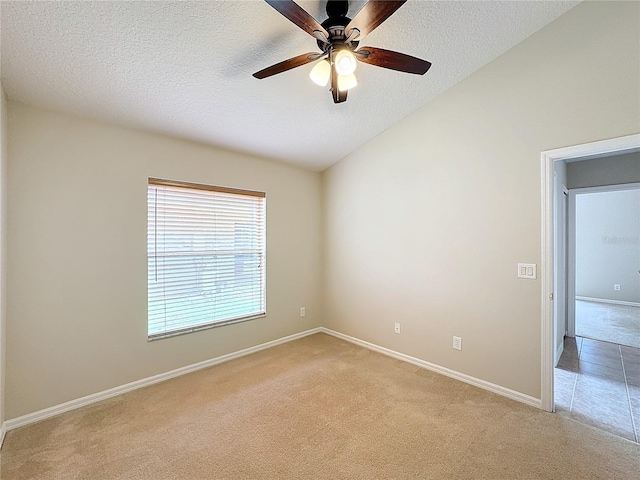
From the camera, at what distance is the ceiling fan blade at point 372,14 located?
129cm

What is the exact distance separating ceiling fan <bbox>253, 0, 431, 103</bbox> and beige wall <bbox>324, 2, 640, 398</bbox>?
1.28m

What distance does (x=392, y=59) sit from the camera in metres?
1.71

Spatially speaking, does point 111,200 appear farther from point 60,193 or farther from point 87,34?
point 87,34

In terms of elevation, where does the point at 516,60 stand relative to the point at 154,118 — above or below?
above

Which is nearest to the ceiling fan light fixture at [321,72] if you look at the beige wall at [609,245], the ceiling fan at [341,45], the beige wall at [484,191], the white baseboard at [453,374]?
the ceiling fan at [341,45]

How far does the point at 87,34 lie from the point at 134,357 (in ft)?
8.24

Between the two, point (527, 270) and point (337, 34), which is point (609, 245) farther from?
point (337, 34)

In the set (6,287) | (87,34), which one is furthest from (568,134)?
(6,287)

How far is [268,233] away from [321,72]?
2212 millimetres

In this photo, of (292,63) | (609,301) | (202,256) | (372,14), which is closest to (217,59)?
(292,63)

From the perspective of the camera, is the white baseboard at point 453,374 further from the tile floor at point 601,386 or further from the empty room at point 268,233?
the tile floor at point 601,386

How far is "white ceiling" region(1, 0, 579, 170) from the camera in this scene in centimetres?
168

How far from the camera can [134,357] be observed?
266 cm

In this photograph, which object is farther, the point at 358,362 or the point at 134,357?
the point at 358,362
